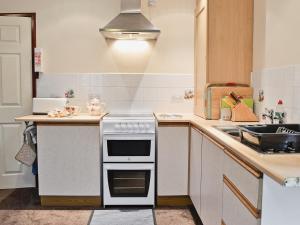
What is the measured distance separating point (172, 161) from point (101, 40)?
150 centimetres

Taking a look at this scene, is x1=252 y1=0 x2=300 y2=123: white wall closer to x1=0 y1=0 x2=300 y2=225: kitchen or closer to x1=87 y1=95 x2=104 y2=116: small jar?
x1=0 y1=0 x2=300 y2=225: kitchen

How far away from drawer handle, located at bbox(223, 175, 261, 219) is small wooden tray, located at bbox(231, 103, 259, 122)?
0.93 meters

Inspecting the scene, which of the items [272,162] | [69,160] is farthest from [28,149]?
[272,162]

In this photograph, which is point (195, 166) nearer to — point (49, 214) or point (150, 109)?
point (150, 109)

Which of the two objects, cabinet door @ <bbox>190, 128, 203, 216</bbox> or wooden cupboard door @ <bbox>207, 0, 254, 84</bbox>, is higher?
wooden cupboard door @ <bbox>207, 0, 254, 84</bbox>

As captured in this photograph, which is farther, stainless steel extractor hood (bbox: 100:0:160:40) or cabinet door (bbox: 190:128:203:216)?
stainless steel extractor hood (bbox: 100:0:160:40)

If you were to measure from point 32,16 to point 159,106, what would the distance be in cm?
163

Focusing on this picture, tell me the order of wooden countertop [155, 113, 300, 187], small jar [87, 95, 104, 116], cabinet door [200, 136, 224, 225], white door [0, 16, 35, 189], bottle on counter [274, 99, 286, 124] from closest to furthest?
wooden countertop [155, 113, 300, 187] → cabinet door [200, 136, 224, 225] → bottle on counter [274, 99, 286, 124] → small jar [87, 95, 104, 116] → white door [0, 16, 35, 189]

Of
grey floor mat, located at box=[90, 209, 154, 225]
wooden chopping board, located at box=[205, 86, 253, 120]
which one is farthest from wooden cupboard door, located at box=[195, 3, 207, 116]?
grey floor mat, located at box=[90, 209, 154, 225]

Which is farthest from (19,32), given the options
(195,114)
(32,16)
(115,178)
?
(195,114)

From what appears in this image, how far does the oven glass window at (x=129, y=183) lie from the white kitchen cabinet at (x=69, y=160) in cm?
14

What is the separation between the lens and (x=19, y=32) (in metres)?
3.26

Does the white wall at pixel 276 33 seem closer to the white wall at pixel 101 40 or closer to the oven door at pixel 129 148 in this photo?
the white wall at pixel 101 40

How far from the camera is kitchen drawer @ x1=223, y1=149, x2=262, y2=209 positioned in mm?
1268
